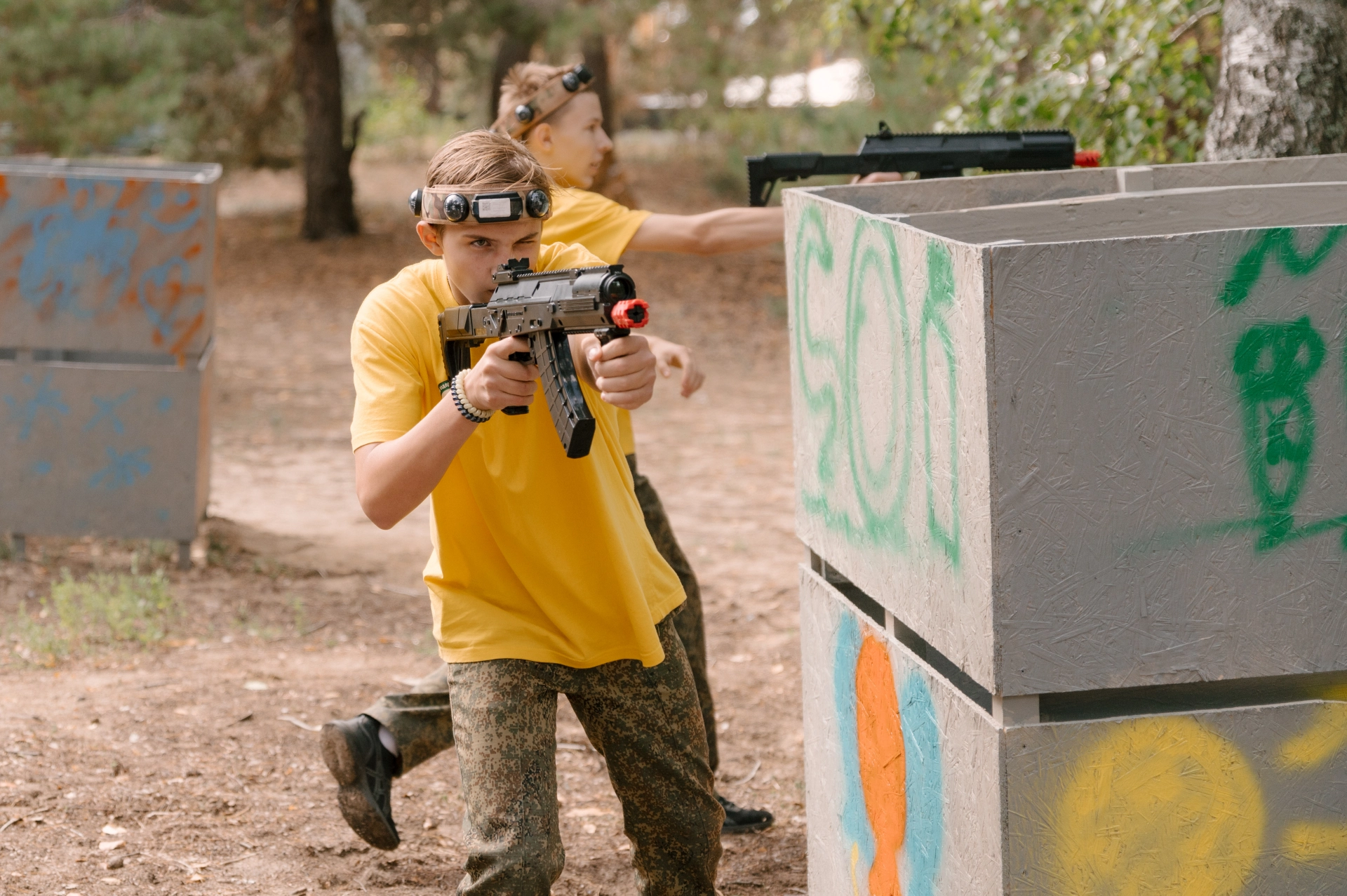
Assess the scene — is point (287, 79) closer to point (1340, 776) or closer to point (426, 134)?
point (426, 134)

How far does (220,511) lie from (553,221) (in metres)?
4.44

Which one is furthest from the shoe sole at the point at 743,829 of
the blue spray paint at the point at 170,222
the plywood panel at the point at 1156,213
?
the blue spray paint at the point at 170,222

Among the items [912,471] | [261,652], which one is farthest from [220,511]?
[912,471]

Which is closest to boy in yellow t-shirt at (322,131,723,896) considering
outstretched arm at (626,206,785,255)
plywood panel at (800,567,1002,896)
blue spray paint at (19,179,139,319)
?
plywood panel at (800,567,1002,896)

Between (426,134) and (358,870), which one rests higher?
(426,134)

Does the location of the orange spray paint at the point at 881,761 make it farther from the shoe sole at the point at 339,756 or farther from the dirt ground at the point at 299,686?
the shoe sole at the point at 339,756

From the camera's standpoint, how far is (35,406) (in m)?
6.50

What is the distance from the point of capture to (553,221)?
13.2ft

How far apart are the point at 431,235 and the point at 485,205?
0.85ft

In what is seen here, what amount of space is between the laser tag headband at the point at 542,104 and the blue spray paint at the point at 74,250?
291 centimetres

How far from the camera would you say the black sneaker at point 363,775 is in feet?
11.9

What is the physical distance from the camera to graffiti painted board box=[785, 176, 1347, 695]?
2.04 meters

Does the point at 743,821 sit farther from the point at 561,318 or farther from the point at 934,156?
the point at 561,318

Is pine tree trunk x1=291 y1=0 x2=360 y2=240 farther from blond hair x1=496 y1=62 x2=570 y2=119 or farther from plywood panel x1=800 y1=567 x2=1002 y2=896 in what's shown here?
plywood panel x1=800 y1=567 x2=1002 y2=896
